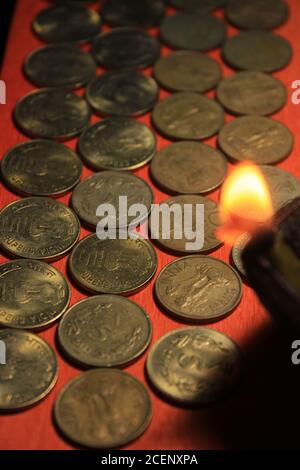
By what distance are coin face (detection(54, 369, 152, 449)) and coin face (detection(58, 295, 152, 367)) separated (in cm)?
4

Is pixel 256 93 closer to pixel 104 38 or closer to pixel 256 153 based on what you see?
pixel 256 153

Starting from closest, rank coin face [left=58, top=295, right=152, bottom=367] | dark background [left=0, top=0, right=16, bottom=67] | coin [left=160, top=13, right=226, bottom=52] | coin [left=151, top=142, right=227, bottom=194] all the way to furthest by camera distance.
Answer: coin face [left=58, top=295, right=152, bottom=367] → coin [left=151, top=142, right=227, bottom=194] → coin [left=160, top=13, right=226, bottom=52] → dark background [left=0, top=0, right=16, bottom=67]

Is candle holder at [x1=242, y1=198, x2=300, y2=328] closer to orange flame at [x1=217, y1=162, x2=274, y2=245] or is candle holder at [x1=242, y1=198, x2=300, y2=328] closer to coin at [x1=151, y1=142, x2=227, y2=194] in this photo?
orange flame at [x1=217, y1=162, x2=274, y2=245]

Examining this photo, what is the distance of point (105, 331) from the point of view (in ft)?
5.56

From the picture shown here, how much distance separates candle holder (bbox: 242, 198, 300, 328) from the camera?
1.40 meters

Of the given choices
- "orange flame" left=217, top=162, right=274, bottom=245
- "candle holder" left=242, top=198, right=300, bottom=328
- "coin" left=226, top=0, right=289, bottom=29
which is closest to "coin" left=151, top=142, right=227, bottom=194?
"orange flame" left=217, top=162, right=274, bottom=245

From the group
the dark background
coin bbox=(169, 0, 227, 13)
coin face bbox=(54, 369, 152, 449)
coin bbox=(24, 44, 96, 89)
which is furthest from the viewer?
→ the dark background

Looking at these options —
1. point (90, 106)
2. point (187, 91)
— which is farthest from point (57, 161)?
point (187, 91)

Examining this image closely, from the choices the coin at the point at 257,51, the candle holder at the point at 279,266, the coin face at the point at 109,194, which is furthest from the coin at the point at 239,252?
the coin at the point at 257,51

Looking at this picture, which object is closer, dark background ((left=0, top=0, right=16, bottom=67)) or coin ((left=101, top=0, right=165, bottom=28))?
coin ((left=101, top=0, right=165, bottom=28))

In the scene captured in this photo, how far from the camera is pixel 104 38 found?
254cm
